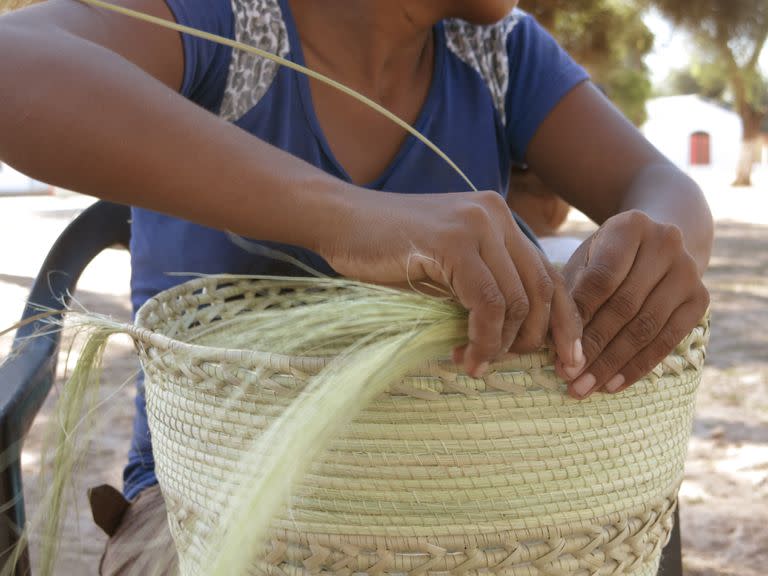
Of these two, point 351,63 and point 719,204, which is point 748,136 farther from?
point 351,63

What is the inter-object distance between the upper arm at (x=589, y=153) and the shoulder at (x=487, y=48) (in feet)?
0.30

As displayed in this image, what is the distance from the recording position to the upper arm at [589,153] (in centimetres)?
111

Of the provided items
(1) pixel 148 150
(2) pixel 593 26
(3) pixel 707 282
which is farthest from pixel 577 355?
(2) pixel 593 26

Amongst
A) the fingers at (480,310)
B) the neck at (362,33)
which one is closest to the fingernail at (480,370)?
the fingers at (480,310)

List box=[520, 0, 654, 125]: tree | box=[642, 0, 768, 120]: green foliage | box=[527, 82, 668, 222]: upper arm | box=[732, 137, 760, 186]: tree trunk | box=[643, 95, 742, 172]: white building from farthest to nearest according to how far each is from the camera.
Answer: box=[643, 95, 742, 172]: white building
box=[732, 137, 760, 186]: tree trunk
box=[642, 0, 768, 120]: green foliage
box=[520, 0, 654, 125]: tree
box=[527, 82, 668, 222]: upper arm

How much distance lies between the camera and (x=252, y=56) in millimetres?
1026

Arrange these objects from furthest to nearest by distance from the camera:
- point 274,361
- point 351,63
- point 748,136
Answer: point 748,136
point 351,63
point 274,361

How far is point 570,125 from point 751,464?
1556 millimetres

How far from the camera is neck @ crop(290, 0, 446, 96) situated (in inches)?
43.6

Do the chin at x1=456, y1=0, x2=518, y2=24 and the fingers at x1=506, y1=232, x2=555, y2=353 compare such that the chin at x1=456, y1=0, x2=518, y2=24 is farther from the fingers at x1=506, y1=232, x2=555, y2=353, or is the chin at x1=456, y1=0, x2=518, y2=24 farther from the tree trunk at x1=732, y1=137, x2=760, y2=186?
the tree trunk at x1=732, y1=137, x2=760, y2=186

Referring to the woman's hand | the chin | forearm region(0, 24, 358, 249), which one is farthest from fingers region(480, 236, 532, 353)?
the chin

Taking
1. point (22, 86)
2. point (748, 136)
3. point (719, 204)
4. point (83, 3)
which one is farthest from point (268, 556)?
point (748, 136)

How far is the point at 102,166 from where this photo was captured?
0.68m

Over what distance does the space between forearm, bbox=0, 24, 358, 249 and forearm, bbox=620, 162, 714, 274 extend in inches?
17.5
